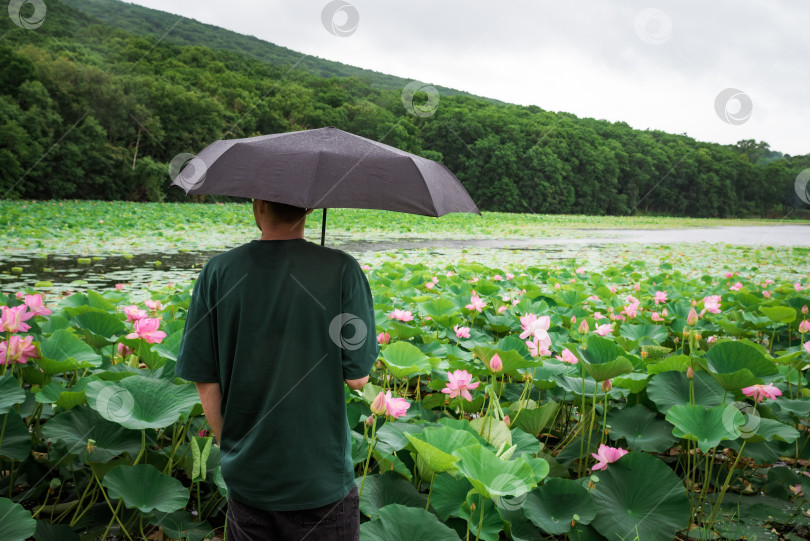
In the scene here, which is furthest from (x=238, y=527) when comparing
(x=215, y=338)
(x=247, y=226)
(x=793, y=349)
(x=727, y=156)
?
(x=727, y=156)

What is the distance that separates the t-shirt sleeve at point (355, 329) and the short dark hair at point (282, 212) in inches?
5.0

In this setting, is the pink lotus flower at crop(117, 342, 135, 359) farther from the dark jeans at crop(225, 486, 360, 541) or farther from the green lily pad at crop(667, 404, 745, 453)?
the green lily pad at crop(667, 404, 745, 453)

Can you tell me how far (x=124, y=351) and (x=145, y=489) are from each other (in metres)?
0.77

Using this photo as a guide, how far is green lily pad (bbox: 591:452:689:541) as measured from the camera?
46.0 inches

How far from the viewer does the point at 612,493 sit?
4.09 ft

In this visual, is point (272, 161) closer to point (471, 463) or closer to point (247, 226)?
point (471, 463)

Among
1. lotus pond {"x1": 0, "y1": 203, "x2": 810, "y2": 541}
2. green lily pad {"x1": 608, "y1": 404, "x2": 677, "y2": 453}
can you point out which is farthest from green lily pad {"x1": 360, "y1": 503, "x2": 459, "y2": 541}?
green lily pad {"x1": 608, "y1": 404, "x2": 677, "y2": 453}

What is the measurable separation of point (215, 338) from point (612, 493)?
0.96 metres

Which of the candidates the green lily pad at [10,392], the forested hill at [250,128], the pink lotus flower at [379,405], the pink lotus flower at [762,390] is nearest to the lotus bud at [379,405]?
the pink lotus flower at [379,405]

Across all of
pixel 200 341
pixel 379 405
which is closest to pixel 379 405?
pixel 379 405

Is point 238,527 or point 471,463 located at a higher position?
point 471,463

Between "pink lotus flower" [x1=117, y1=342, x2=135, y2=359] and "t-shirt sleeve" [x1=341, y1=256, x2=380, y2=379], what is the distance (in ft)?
3.69

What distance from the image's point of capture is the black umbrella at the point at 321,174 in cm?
92

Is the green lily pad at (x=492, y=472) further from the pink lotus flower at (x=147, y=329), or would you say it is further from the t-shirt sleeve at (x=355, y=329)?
the pink lotus flower at (x=147, y=329)
